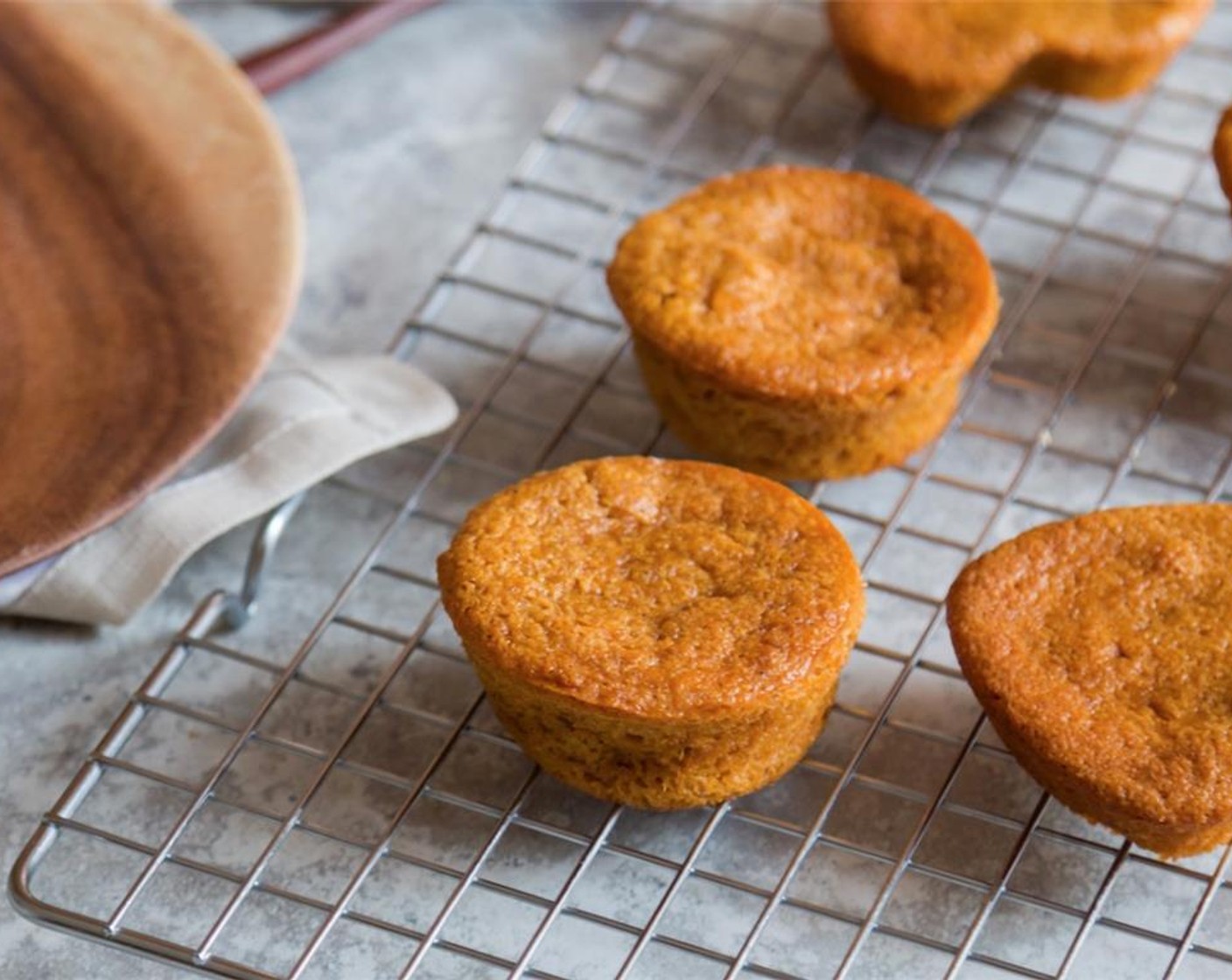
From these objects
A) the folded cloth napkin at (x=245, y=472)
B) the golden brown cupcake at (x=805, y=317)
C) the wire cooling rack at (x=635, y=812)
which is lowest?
the wire cooling rack at (x=635, y=812)

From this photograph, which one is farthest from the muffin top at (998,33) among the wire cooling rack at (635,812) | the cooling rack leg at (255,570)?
the cooling rack leg at (255,570)

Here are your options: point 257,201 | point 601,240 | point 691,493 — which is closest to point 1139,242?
point 601,240

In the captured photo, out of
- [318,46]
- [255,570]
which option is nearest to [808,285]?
[255,570]

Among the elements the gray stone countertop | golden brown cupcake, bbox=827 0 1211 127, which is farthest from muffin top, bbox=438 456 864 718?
golden brown cupcake, bbox=827 0 1211 127

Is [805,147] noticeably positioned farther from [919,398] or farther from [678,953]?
[678,953]

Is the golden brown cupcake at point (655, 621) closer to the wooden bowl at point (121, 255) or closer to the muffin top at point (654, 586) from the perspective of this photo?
the muffin top at point (654, 586)

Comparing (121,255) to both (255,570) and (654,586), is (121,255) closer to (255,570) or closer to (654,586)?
(255,570)
